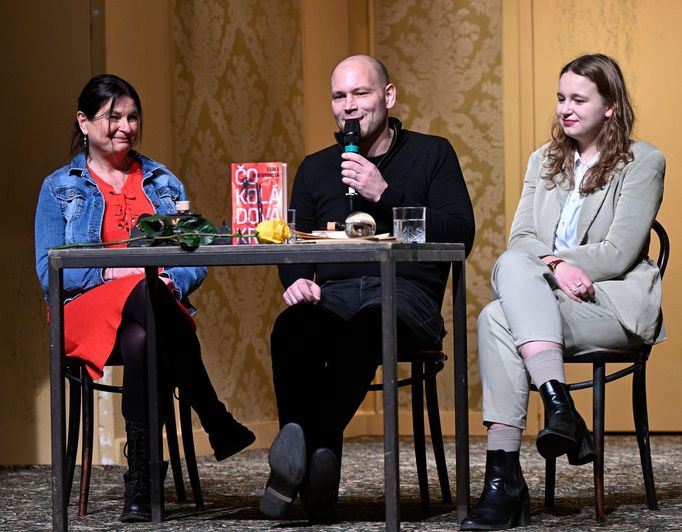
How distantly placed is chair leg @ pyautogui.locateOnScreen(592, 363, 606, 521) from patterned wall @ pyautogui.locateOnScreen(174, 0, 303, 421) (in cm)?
198

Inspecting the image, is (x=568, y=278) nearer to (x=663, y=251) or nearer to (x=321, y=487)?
(x=663, y=251)

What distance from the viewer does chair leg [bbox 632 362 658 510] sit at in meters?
3.00

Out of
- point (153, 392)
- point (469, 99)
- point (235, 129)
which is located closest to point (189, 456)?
point (153, 392)

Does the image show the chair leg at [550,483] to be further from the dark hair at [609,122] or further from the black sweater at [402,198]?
the dark hair at [609,122]

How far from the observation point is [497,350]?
2.79 m

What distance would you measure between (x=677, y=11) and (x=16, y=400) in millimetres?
3041

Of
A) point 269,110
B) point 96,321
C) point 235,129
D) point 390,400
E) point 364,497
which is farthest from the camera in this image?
point 269,110

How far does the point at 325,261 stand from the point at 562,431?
2.02ft

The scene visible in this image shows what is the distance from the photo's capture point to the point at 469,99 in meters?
5.18

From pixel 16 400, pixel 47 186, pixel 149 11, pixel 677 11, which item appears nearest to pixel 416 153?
pixel 47 186

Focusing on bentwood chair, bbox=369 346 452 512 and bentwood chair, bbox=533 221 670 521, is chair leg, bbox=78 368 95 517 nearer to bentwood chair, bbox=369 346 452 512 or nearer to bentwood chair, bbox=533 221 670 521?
bentwood chair, bbox=369 346 452 512

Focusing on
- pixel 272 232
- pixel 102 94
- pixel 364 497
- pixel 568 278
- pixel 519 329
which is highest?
pixel 102 94

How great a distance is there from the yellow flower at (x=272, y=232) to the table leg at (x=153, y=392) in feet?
1.92

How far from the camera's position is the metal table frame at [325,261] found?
8.05 feet
